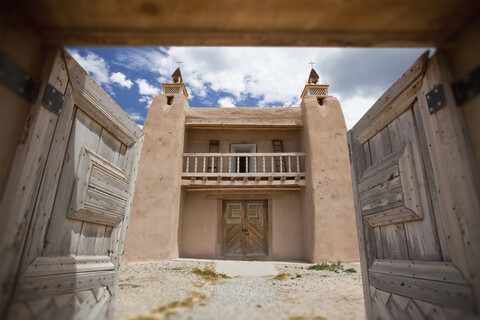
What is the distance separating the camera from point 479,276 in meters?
1.68

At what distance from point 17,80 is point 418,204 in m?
3.27

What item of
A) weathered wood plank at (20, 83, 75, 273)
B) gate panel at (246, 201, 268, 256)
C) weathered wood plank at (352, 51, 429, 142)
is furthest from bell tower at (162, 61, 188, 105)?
weathered wood plank at (20, 83, 75, 273)

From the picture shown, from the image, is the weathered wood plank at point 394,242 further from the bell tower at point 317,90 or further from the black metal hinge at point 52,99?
the bell tower at point 317,90

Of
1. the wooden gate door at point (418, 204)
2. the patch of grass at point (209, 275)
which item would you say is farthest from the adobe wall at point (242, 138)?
the wooden gate door at point (418, 204)

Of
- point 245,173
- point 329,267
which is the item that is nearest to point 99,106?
point 329,267

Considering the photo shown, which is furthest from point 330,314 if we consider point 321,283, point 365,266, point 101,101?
point 101,101

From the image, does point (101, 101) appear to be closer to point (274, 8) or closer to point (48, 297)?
point (48, 297)

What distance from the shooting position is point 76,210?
96.9 inches

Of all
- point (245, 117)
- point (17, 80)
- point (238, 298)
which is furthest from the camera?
point (245, 117)

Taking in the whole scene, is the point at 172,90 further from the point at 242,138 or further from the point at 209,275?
the point at 209,275

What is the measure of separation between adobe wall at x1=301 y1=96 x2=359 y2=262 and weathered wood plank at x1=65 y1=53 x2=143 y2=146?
7.90 m

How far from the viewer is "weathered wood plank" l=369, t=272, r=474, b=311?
5.92ft

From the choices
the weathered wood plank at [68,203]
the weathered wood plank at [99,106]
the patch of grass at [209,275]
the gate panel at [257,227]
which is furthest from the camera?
the gate panel at [257,227]

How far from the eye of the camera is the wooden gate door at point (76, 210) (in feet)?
6.67
